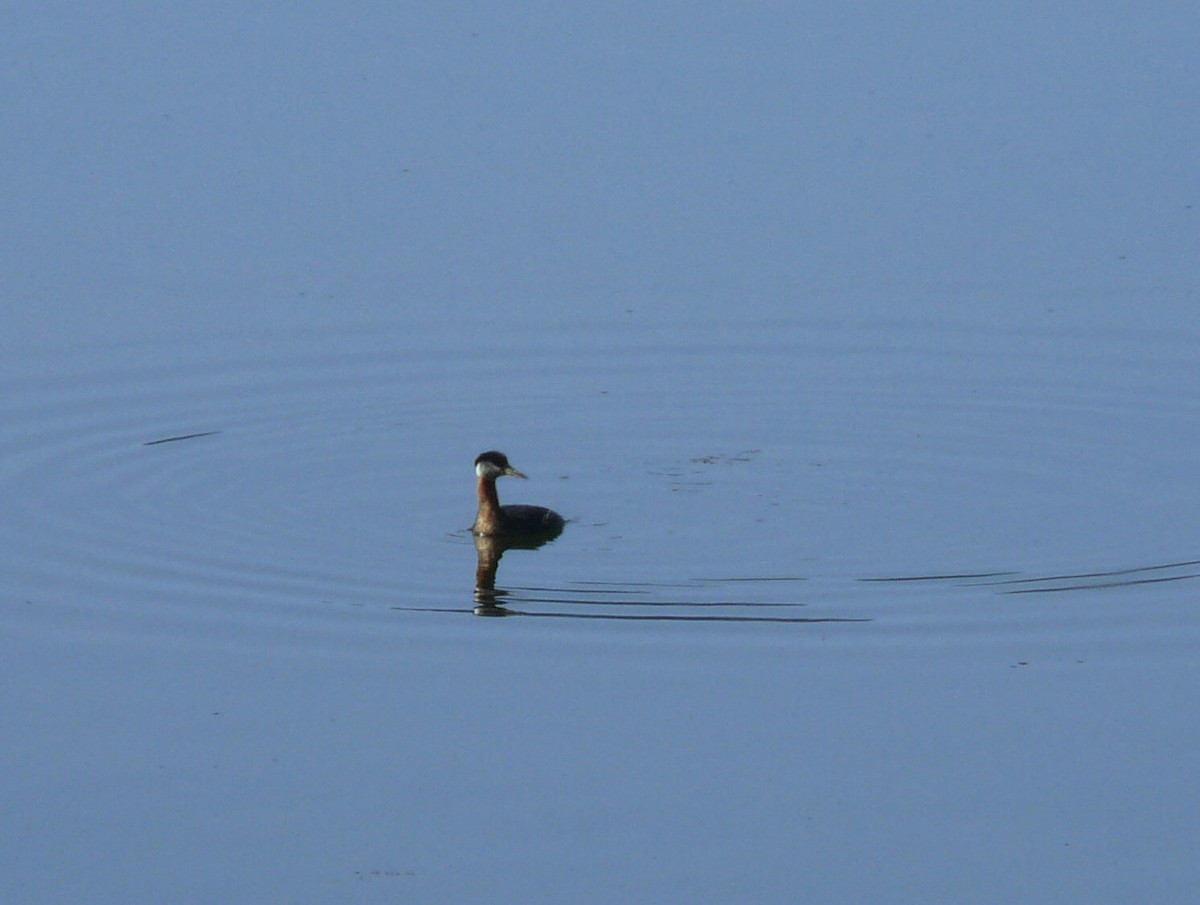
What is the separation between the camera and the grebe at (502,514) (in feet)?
49.5

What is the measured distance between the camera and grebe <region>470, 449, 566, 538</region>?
49.5ft

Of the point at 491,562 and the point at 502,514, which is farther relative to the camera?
the point at 502,514

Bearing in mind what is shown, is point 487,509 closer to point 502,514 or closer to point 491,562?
point 502,514

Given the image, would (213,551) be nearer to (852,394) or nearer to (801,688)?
(801,688)

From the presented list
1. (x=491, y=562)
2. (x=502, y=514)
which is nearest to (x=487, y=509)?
(x=502, y=514)

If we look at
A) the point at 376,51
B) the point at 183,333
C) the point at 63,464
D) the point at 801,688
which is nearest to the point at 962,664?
the point at 801,688

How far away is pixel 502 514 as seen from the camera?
596 inches

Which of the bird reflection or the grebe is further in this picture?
the grebe

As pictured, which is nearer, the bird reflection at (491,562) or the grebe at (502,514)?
the bird reflection at (491,562)

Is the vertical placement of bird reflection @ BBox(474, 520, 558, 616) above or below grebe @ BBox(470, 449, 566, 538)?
below

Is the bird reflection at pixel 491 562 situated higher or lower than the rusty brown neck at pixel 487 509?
lower

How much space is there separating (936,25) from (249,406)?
15.5m

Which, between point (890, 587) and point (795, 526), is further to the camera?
point (795, 526)

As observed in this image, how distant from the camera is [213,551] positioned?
14.4 metres
